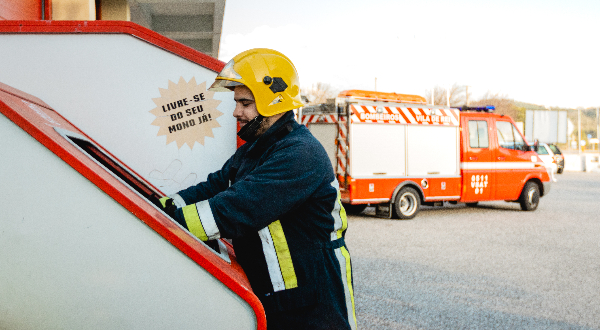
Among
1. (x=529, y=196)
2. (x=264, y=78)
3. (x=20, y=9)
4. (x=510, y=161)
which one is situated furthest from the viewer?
(x=529, y=196)

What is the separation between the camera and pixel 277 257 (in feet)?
5.48

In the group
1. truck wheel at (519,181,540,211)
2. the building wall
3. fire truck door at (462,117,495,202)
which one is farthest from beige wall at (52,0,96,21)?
truck wheel at (519,181,540,211)

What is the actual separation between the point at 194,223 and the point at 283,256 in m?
0.31

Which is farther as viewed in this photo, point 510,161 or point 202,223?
point 510,161

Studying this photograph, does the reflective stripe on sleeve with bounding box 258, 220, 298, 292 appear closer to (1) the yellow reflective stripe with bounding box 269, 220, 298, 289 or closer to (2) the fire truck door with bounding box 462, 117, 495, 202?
(1) the yellow reflective stripe with bounding box 269, 220, 298, 289

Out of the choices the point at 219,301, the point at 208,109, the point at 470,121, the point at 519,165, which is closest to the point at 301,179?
the point at 219,301

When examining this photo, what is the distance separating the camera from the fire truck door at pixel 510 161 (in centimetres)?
1175

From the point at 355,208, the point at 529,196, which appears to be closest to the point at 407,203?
the point at 355,208

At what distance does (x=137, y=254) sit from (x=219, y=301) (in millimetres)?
269

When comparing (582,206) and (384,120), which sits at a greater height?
(384,120)

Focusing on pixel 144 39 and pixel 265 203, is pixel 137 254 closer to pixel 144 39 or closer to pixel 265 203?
pixel 265 203

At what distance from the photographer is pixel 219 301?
4.72ft

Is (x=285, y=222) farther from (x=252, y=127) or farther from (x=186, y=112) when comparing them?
(x=186, y=112)

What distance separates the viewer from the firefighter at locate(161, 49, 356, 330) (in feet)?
5.29
